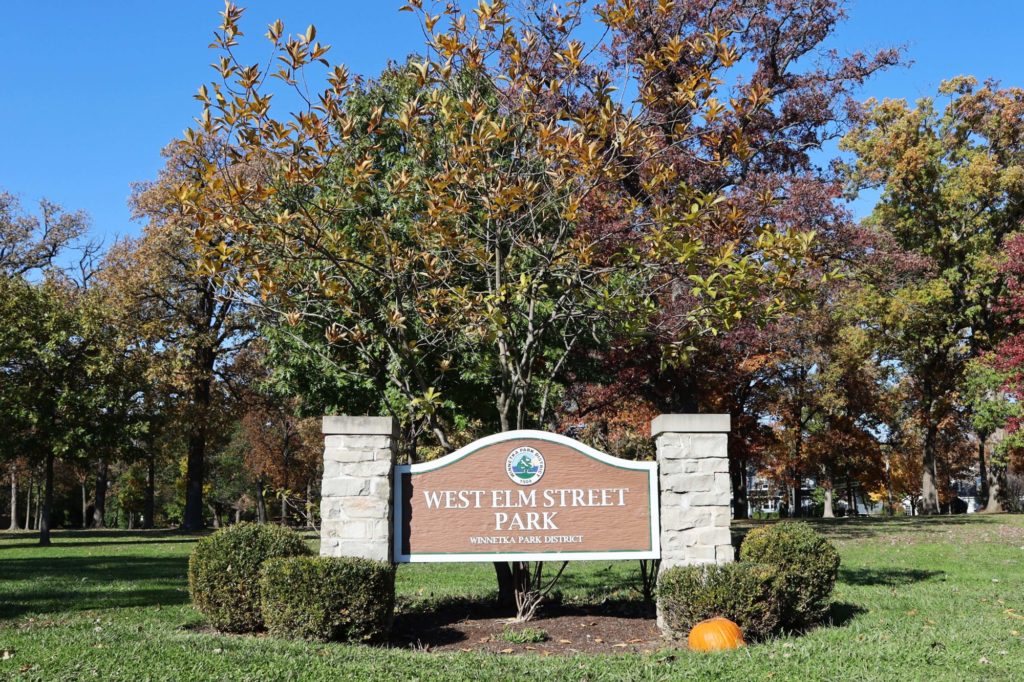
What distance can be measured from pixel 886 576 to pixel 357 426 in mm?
7794

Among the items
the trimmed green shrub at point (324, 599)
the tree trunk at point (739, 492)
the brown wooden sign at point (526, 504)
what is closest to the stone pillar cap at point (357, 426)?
the brown wooden sign at point (526, 504)

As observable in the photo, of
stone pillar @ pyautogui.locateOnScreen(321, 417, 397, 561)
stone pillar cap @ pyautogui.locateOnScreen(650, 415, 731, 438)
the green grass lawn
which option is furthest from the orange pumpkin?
stone pillar @ pyautogui.locateOnScreen(321, 417, 397, 561)

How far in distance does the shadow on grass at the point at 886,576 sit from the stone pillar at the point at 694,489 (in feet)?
14.0

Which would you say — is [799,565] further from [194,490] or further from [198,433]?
[194,490]

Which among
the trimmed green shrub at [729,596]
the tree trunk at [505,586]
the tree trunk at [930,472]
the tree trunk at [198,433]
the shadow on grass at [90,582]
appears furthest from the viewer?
the tree trunk at [930,472]

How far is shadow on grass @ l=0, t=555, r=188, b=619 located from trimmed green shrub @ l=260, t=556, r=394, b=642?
3396 mm

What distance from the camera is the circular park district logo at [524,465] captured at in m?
7.44

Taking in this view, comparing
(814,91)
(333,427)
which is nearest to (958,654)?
(333,427)

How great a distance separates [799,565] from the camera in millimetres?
7164

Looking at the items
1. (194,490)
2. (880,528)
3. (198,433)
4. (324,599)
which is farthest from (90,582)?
(194,490)

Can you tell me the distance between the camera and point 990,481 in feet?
99.9

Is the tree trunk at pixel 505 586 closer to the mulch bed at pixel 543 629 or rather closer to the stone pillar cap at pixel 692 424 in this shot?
the mulch bed at pixel 543 629

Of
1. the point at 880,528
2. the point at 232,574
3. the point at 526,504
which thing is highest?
the point at 526,504

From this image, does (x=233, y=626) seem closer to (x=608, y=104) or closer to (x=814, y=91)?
(x=608, y=104)
